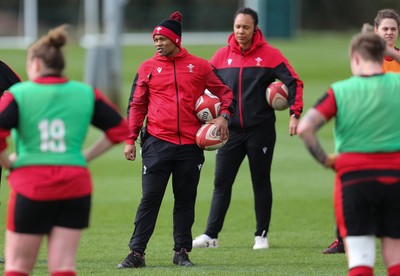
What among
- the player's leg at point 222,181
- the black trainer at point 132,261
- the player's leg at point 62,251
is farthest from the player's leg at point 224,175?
the player's leg at point 62,251

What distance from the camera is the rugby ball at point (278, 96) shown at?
9.29 m

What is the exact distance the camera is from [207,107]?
8.37m

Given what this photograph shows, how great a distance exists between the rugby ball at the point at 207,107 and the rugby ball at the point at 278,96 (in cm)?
99

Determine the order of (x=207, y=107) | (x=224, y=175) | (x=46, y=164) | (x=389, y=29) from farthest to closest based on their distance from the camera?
(x=224, y=175)
(x=389, y=29)
(x=207, y=107)
(x=46, y=164)

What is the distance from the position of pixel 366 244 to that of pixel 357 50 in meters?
1.13

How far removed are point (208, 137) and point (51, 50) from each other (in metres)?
2.68

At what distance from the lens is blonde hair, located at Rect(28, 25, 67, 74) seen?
5812mm

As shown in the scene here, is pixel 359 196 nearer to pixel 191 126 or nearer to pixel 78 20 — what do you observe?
pixel 191 126

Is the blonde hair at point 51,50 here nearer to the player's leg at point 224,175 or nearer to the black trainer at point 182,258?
the black trainer at point 182,258

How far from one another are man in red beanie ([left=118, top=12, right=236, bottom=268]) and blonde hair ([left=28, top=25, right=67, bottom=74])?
2.40 m

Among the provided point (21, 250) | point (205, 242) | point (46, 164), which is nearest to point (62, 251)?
point (21, 250)

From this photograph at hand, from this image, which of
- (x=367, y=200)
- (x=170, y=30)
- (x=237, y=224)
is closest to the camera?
(x=367, y=200)

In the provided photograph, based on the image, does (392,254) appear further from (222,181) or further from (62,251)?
(222,181)

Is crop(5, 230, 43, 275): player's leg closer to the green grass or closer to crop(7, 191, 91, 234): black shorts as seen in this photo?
crop(7, 191, 91, 234): black shorts
